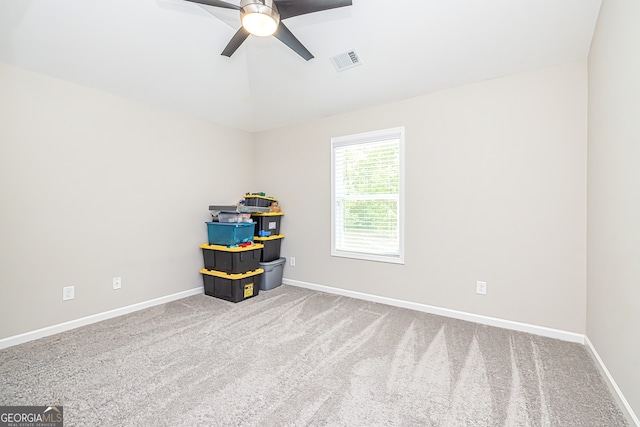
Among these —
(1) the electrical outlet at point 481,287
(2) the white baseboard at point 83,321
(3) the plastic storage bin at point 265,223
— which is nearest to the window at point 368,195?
(1) the electrical outlet at point 481,287

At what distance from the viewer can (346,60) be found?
2.81 meters

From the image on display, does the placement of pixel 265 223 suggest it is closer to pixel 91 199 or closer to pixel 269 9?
pixel 91 199

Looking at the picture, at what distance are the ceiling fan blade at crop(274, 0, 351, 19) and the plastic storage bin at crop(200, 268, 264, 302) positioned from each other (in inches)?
105

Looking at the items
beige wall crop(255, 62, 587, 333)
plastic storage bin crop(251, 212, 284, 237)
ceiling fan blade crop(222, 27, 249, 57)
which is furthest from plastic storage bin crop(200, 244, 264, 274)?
ceiling fan blade crop(222, 27, 249, 57)

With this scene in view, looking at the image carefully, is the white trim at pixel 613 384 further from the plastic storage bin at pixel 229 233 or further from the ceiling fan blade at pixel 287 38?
the plastic storage bin at pixel 229 233

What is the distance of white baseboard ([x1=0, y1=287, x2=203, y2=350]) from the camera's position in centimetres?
226

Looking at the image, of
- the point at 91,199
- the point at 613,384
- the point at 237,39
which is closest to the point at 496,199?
the point at 613,384

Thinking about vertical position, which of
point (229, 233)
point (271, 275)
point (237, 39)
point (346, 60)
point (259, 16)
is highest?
point (346, 60)

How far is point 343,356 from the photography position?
82.7 inches

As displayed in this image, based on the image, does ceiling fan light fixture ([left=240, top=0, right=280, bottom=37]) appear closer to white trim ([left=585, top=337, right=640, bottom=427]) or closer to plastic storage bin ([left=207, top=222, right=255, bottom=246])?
plastic storage bin ([left=207, top=222, right=255, bottom=246])

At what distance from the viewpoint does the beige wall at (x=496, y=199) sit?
7.59 feet

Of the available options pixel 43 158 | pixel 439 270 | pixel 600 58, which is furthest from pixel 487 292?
pixel 43 158

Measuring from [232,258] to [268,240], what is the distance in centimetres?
64

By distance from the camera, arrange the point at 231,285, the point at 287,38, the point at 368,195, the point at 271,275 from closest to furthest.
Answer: the point at 287,38 < the point at 231,285 < the point at 368,195 < the point at 271,275
